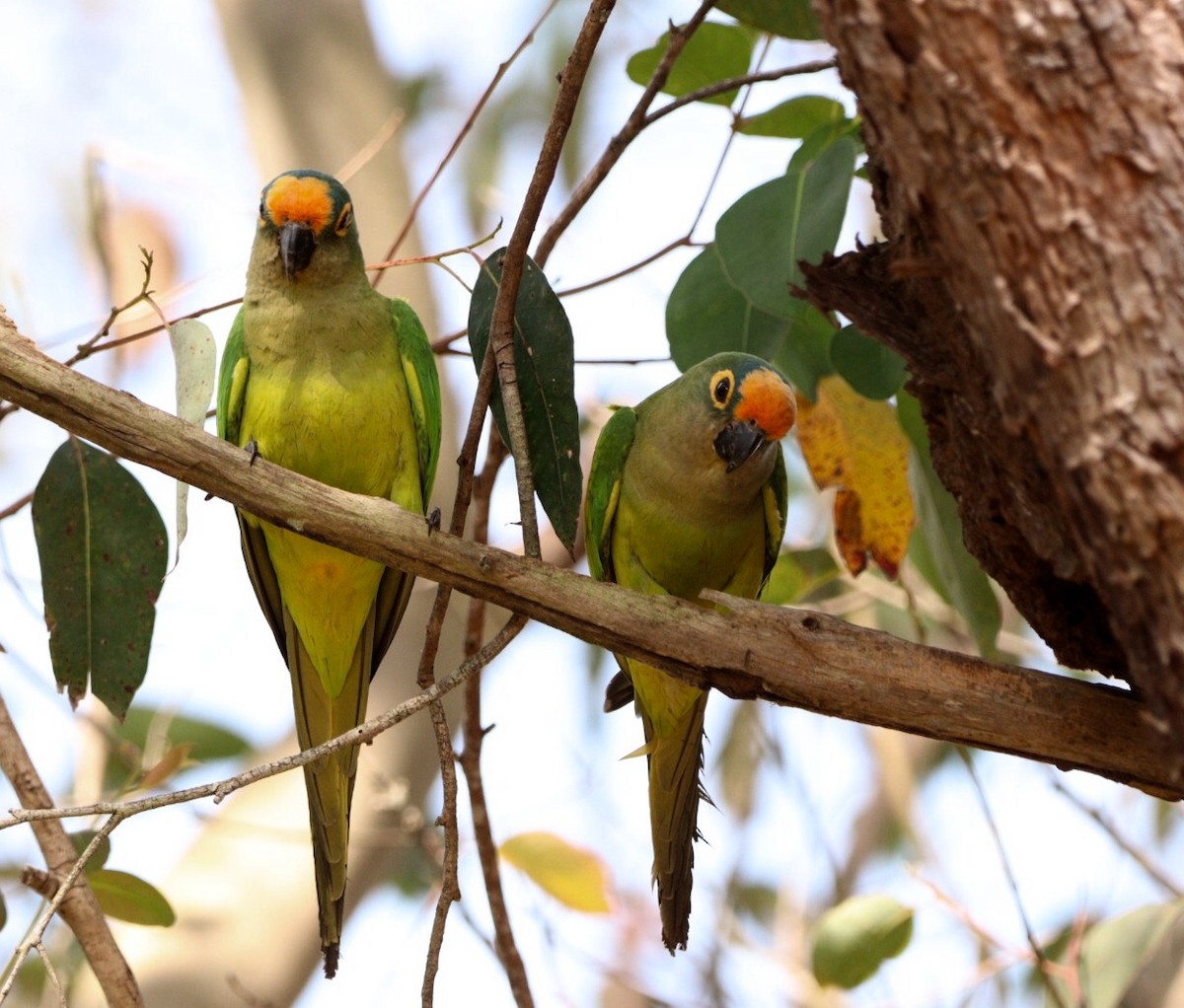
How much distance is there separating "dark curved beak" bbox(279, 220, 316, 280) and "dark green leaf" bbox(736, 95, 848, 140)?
1.19 meters

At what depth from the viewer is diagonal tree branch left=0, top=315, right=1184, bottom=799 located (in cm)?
235

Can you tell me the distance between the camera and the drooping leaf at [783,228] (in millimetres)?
2607

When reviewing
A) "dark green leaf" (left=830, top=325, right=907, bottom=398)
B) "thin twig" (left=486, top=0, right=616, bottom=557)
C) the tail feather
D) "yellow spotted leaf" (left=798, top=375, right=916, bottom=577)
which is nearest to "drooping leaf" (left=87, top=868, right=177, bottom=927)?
the tail feather

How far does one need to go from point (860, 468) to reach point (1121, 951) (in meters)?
1.72

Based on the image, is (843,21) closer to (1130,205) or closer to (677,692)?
(1130,205)

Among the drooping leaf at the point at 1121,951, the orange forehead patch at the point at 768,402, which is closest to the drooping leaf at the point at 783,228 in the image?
the orange forehead patch at the point at 768,402

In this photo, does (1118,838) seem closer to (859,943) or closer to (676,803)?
(859,943)

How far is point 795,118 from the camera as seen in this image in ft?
11.3

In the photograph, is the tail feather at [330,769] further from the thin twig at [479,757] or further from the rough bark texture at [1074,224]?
the rough bark texture at [1074,224]

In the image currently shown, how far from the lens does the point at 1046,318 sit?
170 cm

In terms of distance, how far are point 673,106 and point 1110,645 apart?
159 centimetres

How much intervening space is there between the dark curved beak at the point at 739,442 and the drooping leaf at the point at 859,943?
1.45 m

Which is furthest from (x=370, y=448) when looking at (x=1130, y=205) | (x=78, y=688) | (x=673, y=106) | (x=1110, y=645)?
(x=1130, y=205)

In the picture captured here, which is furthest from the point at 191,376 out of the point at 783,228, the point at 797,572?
the point at 797,572
